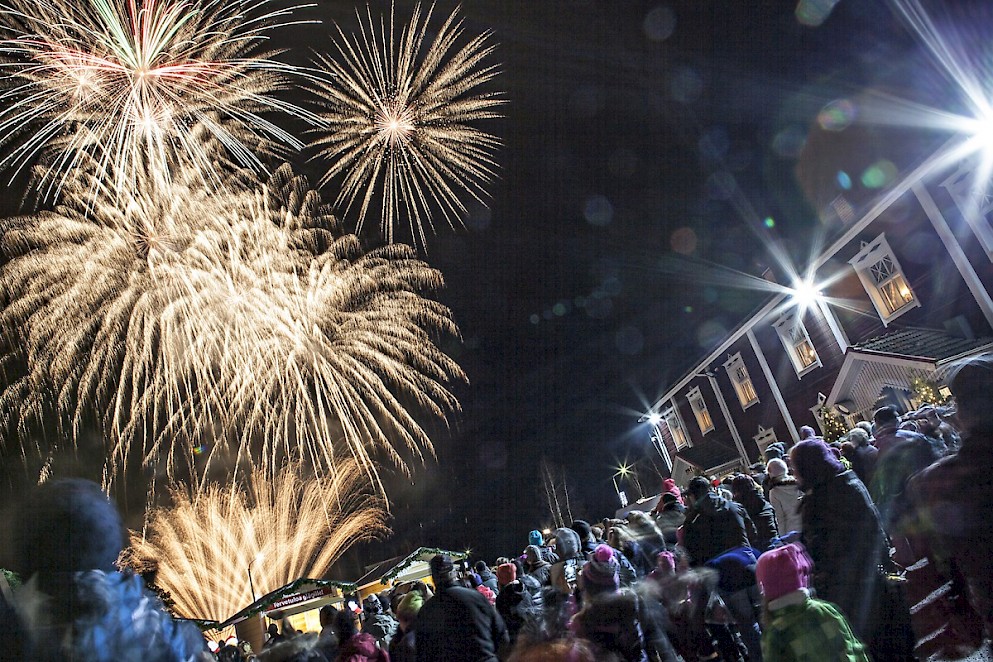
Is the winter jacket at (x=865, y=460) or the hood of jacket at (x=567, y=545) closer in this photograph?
the hood of jacket at (x=567, y=545)

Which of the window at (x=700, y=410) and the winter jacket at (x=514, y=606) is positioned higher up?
the window at (x=700, y=410)

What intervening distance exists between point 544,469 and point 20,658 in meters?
62.0

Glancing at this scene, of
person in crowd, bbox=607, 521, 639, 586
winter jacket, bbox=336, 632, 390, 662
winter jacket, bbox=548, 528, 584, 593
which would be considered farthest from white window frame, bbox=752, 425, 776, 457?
winter jacket, bbox=336, 632, 390, 662

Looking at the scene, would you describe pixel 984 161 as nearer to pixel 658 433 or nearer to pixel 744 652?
pixel 744 652

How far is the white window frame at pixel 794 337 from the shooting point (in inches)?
873

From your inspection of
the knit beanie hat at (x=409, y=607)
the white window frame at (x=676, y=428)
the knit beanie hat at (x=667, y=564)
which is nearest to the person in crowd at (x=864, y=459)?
the knit beanie hat at (x=667, y=564)

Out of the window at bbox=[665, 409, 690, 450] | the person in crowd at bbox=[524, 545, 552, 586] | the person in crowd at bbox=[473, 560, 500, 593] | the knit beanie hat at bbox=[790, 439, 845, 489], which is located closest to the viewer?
the knit beanie hat at bbox=[790, 439, 845, 489]

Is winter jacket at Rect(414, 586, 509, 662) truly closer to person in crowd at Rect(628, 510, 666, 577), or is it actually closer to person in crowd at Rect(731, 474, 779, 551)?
person in crowd at Rect(628, 510, 666, 577)

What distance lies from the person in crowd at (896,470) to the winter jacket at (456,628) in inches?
166

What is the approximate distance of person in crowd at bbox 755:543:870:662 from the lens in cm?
337

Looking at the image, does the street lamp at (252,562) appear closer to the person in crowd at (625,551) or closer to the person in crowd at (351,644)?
the person in crowd at (351,644)

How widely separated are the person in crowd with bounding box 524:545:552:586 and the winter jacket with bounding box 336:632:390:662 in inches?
82.5

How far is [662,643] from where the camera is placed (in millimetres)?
4211

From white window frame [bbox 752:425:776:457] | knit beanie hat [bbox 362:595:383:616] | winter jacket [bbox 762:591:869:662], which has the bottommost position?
winter jacket [bbox 762:591:869:662]
